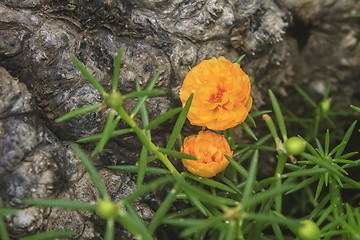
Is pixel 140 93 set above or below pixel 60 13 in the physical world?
below

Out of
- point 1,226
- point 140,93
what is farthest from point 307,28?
point 1,226

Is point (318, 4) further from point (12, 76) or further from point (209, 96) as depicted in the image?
point (12, 76)

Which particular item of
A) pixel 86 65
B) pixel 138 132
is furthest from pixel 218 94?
pixel 86 65

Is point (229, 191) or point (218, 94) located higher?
point (218, 94)

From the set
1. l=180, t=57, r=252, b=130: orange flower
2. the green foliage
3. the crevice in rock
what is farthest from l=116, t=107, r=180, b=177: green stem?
the crevice in rock

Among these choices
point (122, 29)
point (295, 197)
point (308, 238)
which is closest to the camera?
point (308, 238)

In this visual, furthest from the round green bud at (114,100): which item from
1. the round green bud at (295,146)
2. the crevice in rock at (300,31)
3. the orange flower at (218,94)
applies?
the crevice in rock at (300,31)

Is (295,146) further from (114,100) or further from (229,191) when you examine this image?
(114,100)
